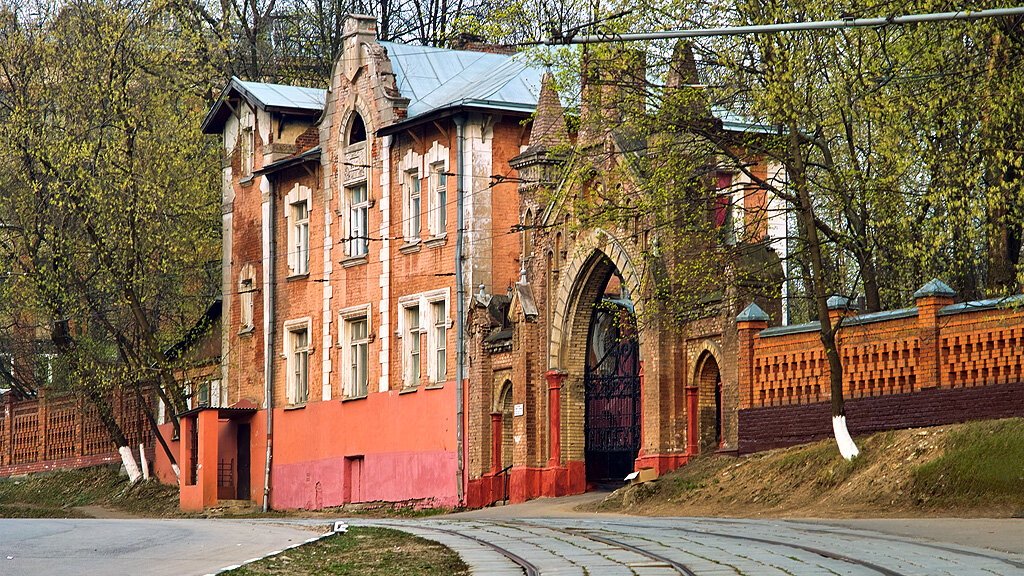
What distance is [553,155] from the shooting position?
30.1m

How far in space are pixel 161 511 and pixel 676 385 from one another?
18867 mm

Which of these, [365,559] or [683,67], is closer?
[365,559]

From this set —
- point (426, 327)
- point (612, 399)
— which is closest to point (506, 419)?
point (612, 399)

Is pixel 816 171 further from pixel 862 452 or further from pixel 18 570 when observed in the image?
pixel 18 570

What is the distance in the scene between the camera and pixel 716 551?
15477 mm

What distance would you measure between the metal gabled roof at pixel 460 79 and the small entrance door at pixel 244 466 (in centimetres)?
1086

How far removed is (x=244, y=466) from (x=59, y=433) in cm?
907

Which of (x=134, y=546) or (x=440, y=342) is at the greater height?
(x=440, y=342)

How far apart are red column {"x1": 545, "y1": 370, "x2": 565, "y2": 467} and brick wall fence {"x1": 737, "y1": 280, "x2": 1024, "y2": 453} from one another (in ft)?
19.6

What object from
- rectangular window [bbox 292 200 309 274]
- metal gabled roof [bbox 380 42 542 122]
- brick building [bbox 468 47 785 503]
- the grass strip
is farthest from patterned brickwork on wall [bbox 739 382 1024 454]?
rectangular window [bbox 292 200 309 274]

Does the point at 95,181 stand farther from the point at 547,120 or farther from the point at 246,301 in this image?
the point at 547,120

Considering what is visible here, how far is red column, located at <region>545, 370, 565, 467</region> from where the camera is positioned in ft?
102

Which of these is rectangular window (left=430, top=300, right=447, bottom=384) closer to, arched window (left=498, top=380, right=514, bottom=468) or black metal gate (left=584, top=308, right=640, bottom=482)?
arched window (left=498, top=380, right=514, bottom=468)

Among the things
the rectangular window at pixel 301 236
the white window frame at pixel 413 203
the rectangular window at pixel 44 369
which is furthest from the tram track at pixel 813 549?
the rectangular window at pixel 44 369
